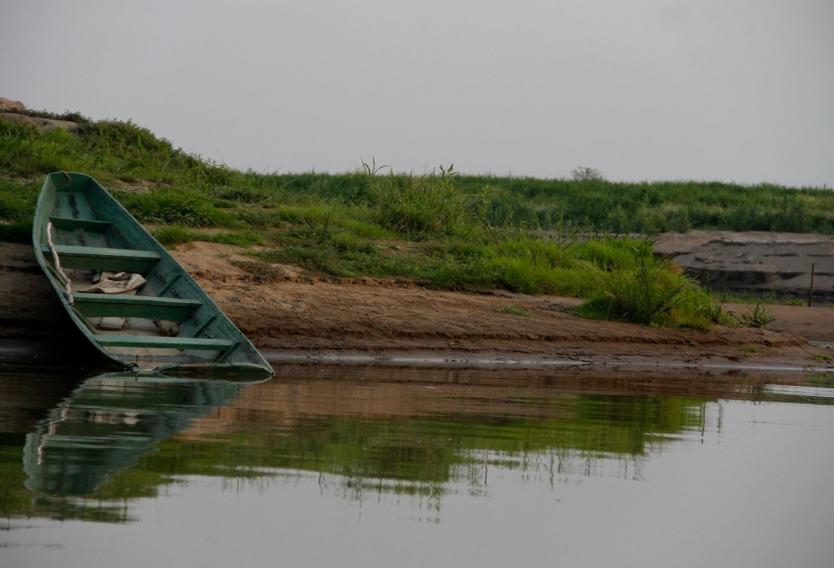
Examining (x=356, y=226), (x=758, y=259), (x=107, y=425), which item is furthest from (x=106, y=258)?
(x=758, y=259)

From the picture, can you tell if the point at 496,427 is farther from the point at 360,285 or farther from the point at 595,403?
the point at 360,285

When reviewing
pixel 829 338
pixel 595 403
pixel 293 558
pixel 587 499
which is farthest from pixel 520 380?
pixel 829 338

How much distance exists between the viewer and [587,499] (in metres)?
4.82

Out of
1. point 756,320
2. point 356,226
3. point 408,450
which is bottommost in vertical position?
point 408,450

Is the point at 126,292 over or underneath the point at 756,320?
over

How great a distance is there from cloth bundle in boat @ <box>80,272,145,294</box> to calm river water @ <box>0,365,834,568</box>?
8.04ft

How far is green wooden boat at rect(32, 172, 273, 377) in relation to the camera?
9469mm

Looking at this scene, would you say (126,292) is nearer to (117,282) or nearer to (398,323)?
(117,282)

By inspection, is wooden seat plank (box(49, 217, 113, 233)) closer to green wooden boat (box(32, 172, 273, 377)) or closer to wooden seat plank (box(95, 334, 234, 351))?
green wooden boat (box(32, 172, 273, 377))

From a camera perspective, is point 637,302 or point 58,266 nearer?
point 58,266

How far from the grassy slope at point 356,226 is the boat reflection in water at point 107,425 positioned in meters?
4.41

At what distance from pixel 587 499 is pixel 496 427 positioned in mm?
2010

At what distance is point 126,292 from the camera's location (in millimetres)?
10977

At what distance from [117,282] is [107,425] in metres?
5.31
